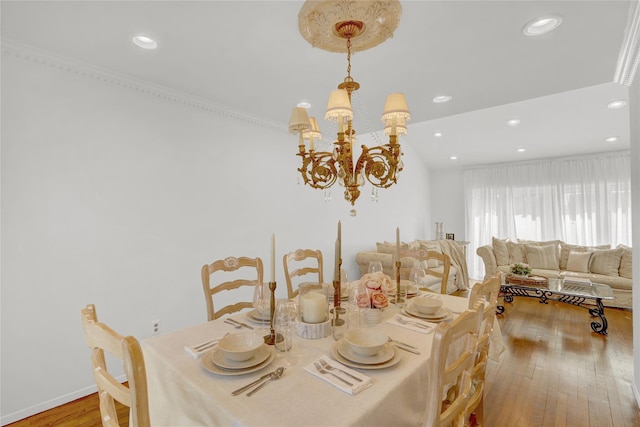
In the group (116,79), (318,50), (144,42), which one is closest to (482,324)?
(318,50)

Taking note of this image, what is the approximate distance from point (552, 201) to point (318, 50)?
5959 millimetres

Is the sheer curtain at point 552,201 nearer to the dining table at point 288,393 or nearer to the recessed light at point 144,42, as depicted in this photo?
the dining table at point 288,393

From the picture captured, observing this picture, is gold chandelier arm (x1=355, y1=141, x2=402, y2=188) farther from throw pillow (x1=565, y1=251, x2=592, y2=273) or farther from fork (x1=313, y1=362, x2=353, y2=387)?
throw pillow (x1=565, y1=251, x2=592, y2=273)

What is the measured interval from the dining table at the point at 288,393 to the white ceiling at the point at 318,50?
5.53 feet

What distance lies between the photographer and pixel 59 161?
209cm

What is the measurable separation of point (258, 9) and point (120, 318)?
2409mm

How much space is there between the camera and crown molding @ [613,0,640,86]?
1583 millimetres

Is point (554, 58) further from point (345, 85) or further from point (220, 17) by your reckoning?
point (220, 17)

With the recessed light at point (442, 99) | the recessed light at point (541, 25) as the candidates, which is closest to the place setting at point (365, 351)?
the recessed light at point (541, 25)

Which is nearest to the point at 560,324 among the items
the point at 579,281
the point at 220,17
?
the point at 579,281

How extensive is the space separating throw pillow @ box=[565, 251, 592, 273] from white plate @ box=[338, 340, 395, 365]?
17.6ft

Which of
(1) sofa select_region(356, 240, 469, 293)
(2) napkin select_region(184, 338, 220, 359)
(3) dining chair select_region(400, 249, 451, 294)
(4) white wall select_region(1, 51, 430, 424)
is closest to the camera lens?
(2) napkin select_region(184, 338, 220, 359)

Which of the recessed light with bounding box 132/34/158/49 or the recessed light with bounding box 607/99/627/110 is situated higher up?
the recessed light with bounding box 607/99/627/110

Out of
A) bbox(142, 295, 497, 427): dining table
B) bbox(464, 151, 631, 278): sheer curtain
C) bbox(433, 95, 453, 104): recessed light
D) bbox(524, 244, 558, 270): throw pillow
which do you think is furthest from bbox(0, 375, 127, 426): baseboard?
bbox(464, 151, 631, 278): sheer curtain
